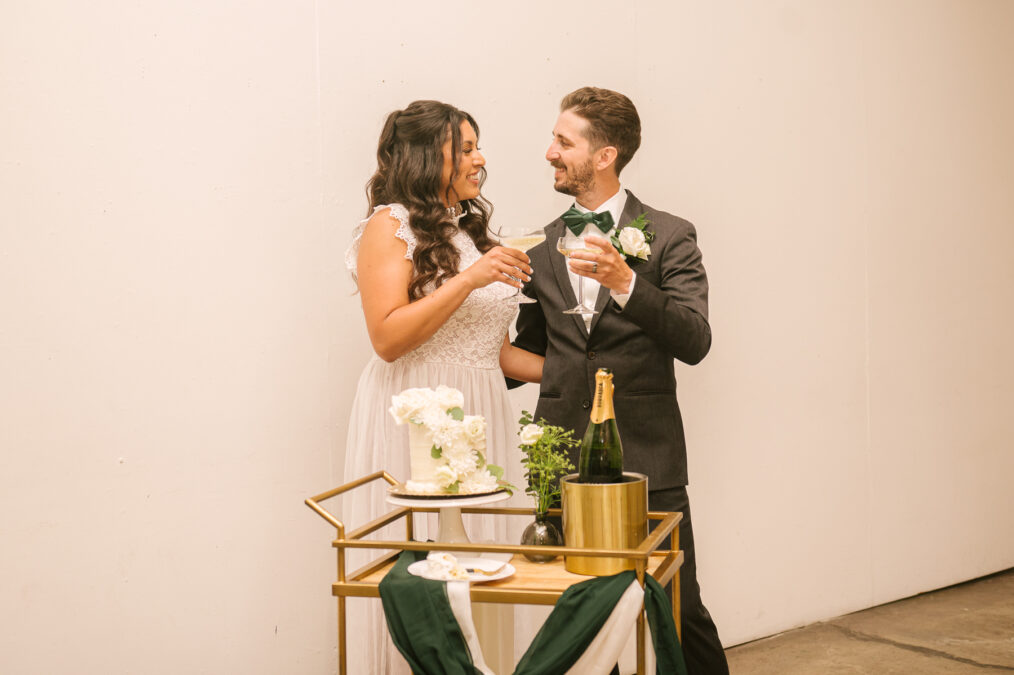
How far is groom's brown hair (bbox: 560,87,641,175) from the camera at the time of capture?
270 cm

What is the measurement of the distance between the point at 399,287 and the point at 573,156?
2.02ft

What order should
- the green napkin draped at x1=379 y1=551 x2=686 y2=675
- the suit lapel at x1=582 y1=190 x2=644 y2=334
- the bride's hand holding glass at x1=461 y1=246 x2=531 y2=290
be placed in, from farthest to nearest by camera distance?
the suit lapel at x1=582 y1=190 x2=644 y2=334 → the bride's hand holding glass at x1=461 y1=246 x2=531 y2=290 → the green napkin draped at x1=379 y1=551 x2=686 y2=675

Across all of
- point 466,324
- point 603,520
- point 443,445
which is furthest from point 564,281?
point 603,520

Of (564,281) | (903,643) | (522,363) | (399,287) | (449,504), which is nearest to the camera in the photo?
(449,504)

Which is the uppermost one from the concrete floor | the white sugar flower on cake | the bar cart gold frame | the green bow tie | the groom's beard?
the groom's beard

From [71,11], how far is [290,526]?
1.56 meters

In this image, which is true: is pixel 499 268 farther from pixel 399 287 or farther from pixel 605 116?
pixel 605 116

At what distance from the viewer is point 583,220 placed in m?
2.56

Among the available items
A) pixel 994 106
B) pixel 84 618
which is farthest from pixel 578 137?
pixel 994 106

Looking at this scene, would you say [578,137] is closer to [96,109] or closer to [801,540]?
[96,109]

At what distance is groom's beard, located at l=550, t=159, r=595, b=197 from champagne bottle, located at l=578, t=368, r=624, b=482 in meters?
1.02

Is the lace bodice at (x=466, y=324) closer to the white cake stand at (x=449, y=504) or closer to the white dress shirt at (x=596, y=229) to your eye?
the white dress shirt at (x=596, y=229)

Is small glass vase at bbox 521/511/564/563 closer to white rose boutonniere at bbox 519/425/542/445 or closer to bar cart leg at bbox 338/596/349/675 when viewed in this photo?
white rose boutonniere at bbox 519/425/542/445

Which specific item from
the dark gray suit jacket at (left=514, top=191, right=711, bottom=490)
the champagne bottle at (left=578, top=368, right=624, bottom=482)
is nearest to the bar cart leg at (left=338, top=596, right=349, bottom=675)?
the champagne bottle at (left=578, top=368, right=624, bottom=482)
